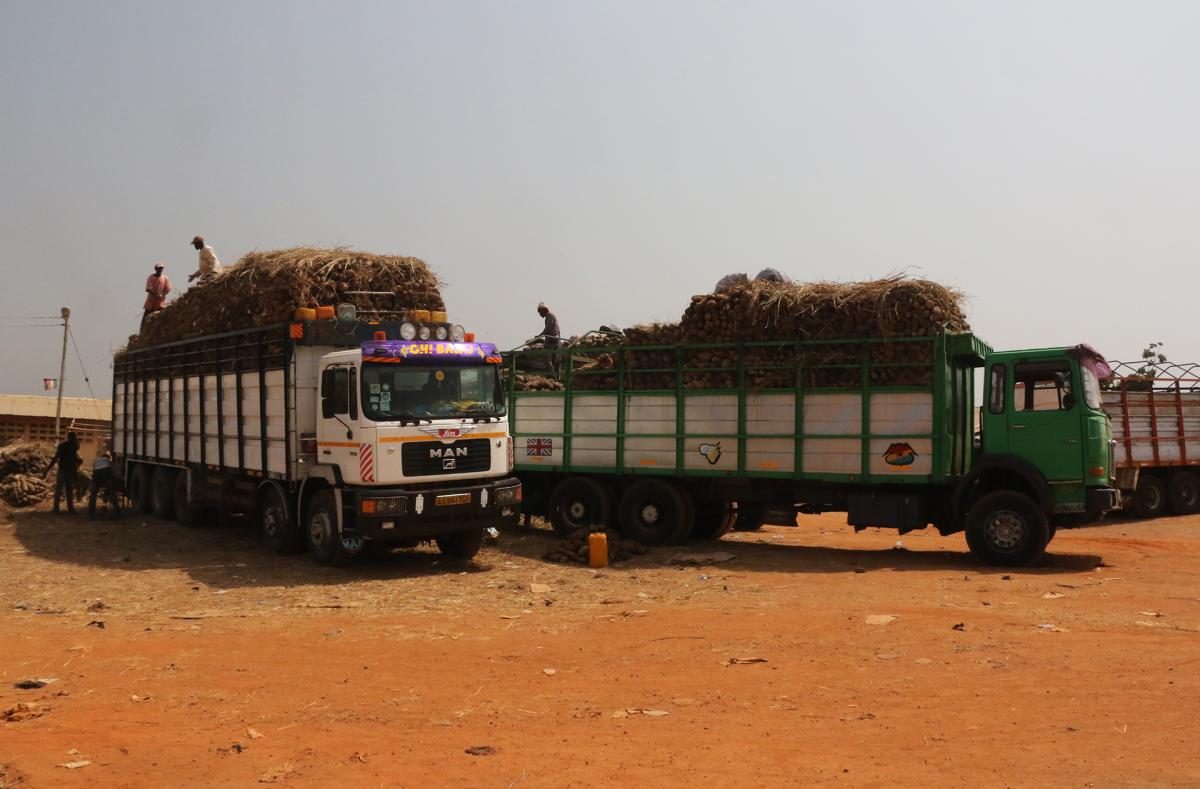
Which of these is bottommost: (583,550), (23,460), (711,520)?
(583,550)

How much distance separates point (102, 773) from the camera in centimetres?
554

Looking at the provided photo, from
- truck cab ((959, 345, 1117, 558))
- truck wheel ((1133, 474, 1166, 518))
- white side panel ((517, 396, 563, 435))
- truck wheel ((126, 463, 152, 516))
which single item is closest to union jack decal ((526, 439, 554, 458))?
white side panel ((517, 396, 563, 435))

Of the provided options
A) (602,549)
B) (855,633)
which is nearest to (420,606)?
(602,549)

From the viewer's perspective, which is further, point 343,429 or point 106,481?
point 106,481

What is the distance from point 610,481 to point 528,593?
14.1ft

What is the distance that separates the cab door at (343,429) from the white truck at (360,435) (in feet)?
0.06

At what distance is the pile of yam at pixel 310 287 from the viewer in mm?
13711

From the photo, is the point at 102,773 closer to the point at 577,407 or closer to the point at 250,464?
the point at 250,464

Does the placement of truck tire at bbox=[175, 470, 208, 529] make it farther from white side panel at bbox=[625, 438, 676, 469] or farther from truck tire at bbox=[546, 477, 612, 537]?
white side panel at bbox=[625, 438, 676, 469]

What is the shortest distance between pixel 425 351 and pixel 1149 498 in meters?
14.6

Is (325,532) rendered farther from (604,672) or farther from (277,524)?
(604,672)

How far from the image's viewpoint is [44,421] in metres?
33.5

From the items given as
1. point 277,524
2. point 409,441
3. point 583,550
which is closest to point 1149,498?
point 583,550

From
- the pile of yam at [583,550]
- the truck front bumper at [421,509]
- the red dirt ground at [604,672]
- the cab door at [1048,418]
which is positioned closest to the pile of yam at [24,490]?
the red dirt ground at [604,672]
